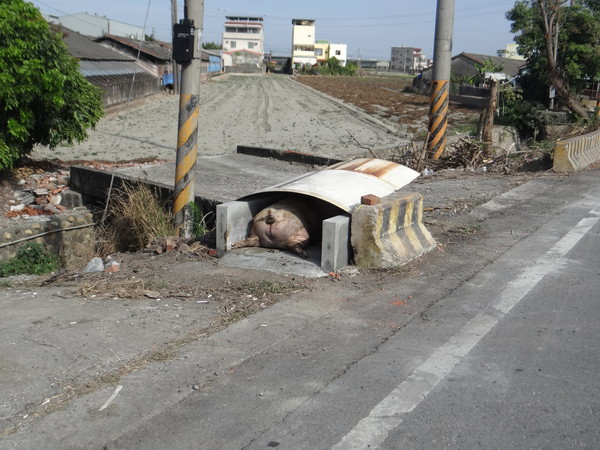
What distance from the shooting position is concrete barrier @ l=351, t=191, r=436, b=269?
7082 millimetres

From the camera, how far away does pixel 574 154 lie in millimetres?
14273

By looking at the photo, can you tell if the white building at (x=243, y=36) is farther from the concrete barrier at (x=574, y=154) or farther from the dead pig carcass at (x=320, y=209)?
the dead pig carcass at (x=320, y=209)

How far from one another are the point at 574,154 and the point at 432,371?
35.9 ft

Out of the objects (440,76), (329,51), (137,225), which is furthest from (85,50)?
(329,51)

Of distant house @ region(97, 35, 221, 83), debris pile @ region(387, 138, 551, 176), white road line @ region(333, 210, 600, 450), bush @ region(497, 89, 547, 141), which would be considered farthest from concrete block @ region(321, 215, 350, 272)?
distant house @ region(97, 35, 221, 83)

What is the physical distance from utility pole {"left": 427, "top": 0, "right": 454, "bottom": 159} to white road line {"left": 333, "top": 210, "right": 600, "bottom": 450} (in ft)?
29.7

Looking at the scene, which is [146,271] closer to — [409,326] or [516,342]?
[409,326]

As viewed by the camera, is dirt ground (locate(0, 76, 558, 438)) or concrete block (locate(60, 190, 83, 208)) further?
concrete block (locate(60, 190, 83, 208))

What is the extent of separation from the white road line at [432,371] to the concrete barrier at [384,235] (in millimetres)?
1192

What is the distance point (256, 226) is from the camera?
25.6 feet

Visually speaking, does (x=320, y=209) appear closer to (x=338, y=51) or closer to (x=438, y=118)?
(x=438, y=118)

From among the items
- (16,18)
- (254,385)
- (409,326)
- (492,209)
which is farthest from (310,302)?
(16,18)

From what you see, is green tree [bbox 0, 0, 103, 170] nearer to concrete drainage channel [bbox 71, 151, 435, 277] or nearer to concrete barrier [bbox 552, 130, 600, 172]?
concrete drainage channel [bbox 71, 151, 435, 277]

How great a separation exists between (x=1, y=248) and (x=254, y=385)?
7.23m
